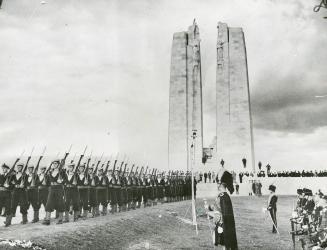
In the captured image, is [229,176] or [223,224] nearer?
[223,224]

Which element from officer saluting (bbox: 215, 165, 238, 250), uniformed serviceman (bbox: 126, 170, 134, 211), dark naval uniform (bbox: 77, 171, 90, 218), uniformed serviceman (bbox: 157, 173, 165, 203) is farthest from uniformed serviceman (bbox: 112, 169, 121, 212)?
officer saluting (bbox: 215, 165, 238, 250)

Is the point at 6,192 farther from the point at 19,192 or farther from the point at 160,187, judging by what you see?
the point at 160,187

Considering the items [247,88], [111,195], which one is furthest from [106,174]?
[247,88]

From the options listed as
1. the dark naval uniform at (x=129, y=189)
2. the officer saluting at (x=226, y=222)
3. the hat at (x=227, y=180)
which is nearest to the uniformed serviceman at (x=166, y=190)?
the dark naval uniform at (x=129, y=189)

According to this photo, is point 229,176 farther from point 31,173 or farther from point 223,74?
point 223,74

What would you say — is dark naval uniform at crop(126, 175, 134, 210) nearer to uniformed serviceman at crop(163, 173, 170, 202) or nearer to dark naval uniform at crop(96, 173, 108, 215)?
dark naval uniform at crop(96, 173, 108, 215)

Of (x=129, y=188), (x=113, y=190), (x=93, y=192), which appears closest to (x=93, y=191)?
(x=93, y=192)

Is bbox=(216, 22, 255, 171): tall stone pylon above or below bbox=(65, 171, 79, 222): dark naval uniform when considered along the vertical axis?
above
